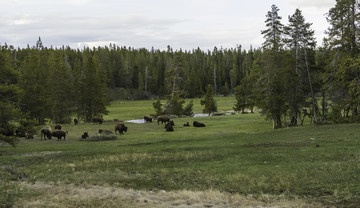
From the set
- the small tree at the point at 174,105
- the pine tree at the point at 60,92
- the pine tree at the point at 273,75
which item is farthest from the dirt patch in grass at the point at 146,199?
the small tree at the point at 174,105

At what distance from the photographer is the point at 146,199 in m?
11.6

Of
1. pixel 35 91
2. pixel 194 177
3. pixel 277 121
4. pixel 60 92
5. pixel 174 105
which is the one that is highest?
pixel 60 92

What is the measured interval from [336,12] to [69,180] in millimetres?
33020

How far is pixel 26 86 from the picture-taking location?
47.4 meters

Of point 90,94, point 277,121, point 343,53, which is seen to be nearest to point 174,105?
point 90,94

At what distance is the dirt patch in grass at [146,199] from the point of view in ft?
35.1

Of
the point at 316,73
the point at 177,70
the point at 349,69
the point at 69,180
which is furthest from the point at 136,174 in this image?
the point at 177,70

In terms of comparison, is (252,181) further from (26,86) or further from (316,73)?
(26,86)

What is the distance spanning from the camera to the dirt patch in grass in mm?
10711

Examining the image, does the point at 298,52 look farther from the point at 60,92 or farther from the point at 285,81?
the point at 60,92

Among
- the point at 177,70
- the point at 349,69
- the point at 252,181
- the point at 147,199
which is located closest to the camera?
the point at 147,199

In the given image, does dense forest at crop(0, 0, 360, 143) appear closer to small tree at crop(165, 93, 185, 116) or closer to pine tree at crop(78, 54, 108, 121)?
pine tree at crop(78, 54, 108, 121)

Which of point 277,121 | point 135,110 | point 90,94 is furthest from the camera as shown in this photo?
point 135,110

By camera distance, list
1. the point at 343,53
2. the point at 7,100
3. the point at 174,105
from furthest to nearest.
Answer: the point at 174,105 < the point at 343,53 < the point at 7,100
